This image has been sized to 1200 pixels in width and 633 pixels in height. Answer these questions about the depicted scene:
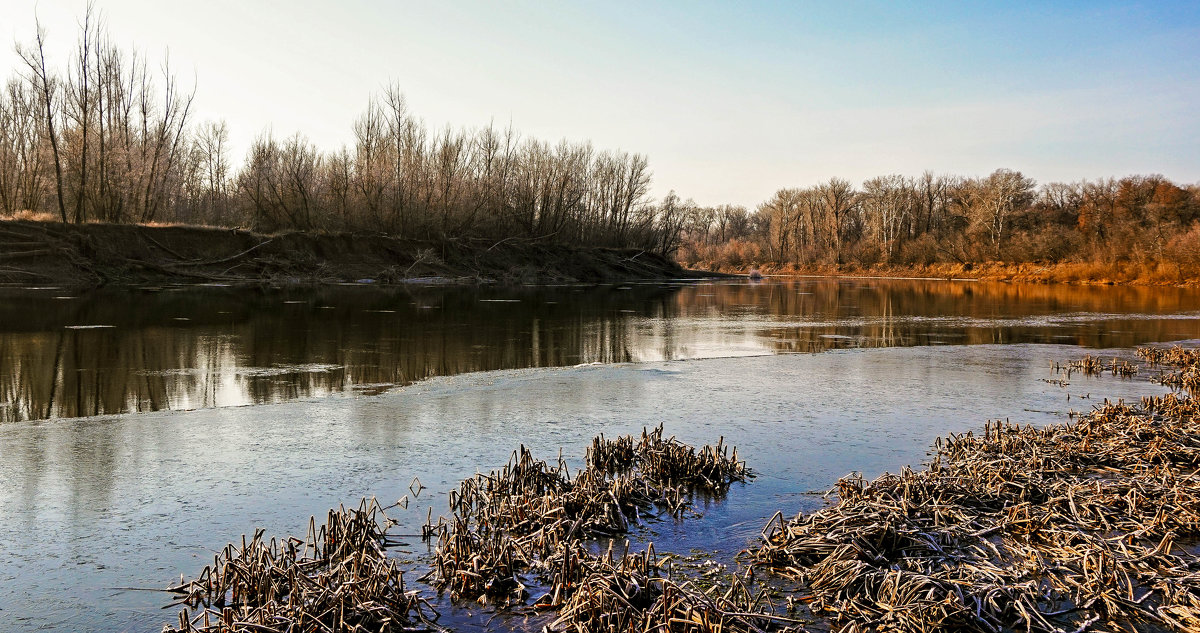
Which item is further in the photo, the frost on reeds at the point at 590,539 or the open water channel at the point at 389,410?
the open water channel at the point at 389,410

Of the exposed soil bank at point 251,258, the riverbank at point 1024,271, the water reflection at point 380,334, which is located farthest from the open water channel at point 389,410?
the riverbank at point 1024,271

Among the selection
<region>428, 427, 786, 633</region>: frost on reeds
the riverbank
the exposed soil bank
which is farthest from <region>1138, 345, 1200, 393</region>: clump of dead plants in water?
the riverbank

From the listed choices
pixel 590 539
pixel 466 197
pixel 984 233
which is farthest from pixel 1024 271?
pixel 590 539

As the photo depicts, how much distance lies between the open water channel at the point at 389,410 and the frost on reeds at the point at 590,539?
29 centimetres

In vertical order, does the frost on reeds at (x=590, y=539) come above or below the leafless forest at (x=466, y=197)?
below

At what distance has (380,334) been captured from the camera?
19.1m

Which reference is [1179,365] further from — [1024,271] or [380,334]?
[1024,271]

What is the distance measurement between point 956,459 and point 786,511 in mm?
2366

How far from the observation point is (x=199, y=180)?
66625mm

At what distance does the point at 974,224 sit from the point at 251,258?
239ft

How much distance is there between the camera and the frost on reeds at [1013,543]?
4.41m

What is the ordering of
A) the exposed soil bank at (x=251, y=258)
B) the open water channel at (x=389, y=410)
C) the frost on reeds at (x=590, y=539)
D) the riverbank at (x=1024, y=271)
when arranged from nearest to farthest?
the frost on reeds at (x=590, y=539) → the open water channel at (x=389, y=410) → the exposed soil bank at (x=251, y=258) → the riverbank at (x=1024, y=271)

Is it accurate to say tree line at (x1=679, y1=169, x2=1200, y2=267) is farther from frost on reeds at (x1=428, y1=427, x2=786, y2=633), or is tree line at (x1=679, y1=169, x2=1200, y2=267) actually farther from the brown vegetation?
frost on reeds at (x1=428, y1=427, x2=786, y2=633)

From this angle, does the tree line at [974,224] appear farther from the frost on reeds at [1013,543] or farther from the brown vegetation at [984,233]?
the frost on reeds at [1013,543]
